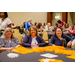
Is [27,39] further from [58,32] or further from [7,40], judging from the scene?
[58,32]

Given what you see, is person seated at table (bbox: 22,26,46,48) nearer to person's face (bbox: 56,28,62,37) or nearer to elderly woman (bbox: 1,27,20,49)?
elderly woman (bbox: 1,27,20,49)

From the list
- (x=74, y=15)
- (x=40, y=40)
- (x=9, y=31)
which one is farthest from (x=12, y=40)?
(x=74, y=15)

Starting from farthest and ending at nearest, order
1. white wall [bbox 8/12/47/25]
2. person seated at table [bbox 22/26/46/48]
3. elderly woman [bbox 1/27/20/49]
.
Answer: white wall [bbox 8/12/47/25], person seated at table [bbox 22/26/46/48], elderly woman [bbox 1/27/20/49]

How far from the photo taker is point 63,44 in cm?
286

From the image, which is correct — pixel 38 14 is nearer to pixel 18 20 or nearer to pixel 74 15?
pixel 18 20

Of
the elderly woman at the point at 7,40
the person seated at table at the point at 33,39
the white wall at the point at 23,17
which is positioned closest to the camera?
the elderly woman at the point at 7,40

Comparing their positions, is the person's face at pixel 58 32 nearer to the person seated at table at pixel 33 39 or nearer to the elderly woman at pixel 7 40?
the person seated at table at pixel 33 39

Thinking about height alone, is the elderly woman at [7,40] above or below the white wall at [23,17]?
below

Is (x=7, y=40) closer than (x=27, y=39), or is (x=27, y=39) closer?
(x=7, y=40)

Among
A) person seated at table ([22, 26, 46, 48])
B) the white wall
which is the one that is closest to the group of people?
person seated at table ([22, 26, 46, 48])

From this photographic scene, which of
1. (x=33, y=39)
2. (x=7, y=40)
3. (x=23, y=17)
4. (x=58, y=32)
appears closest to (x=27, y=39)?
(x=33, y=39)

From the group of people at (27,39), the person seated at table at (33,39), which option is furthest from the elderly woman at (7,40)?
the person seated at table at (33,39)
